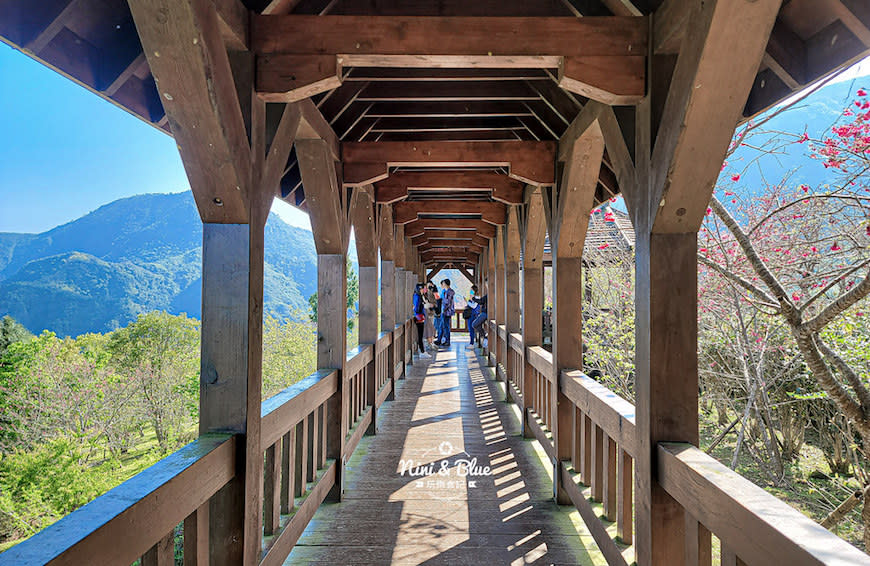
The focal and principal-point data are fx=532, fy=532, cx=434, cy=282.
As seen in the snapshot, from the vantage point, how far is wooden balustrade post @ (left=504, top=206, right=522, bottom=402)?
690 cm

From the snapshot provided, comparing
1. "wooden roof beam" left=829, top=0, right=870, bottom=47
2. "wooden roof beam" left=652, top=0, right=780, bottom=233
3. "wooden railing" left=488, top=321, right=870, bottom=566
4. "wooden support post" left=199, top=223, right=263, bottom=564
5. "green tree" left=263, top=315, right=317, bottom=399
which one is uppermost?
"wooden roof beam" left=829, top=0, right=870, bottom=47

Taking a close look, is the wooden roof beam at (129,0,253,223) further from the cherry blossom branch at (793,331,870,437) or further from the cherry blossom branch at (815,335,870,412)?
the cherry blossom branch at (815,335,870,412)

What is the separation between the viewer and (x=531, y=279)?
5863 mm

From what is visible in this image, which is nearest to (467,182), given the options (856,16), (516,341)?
(516,341)

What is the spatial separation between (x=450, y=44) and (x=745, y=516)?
2.01 meters

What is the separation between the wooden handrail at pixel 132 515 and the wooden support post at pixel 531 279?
388 centimetres

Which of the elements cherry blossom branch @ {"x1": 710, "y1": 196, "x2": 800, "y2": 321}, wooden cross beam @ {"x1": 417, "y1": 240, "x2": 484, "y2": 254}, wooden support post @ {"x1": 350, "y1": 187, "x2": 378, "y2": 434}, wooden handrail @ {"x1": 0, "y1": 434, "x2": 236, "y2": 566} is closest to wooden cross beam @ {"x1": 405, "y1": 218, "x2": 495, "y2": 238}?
wooden cross beam @ {"x1": 417, "y1": 240, "x2": 484, "y2": 254}

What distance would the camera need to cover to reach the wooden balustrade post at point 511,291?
22.6 ft

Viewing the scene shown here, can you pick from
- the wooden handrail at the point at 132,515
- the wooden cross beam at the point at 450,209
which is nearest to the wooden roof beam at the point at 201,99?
the wooden handrail at the point at 132,515

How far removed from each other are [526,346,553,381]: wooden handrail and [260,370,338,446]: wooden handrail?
1.74 meters

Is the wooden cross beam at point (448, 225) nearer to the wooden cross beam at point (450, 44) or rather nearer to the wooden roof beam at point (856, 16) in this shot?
the wooden cross beam at point (450, 44)

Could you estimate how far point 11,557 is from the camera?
1.01 m

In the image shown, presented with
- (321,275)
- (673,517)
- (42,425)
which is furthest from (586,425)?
(42,425)

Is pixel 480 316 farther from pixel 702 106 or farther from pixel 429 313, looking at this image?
pixel 702 106
